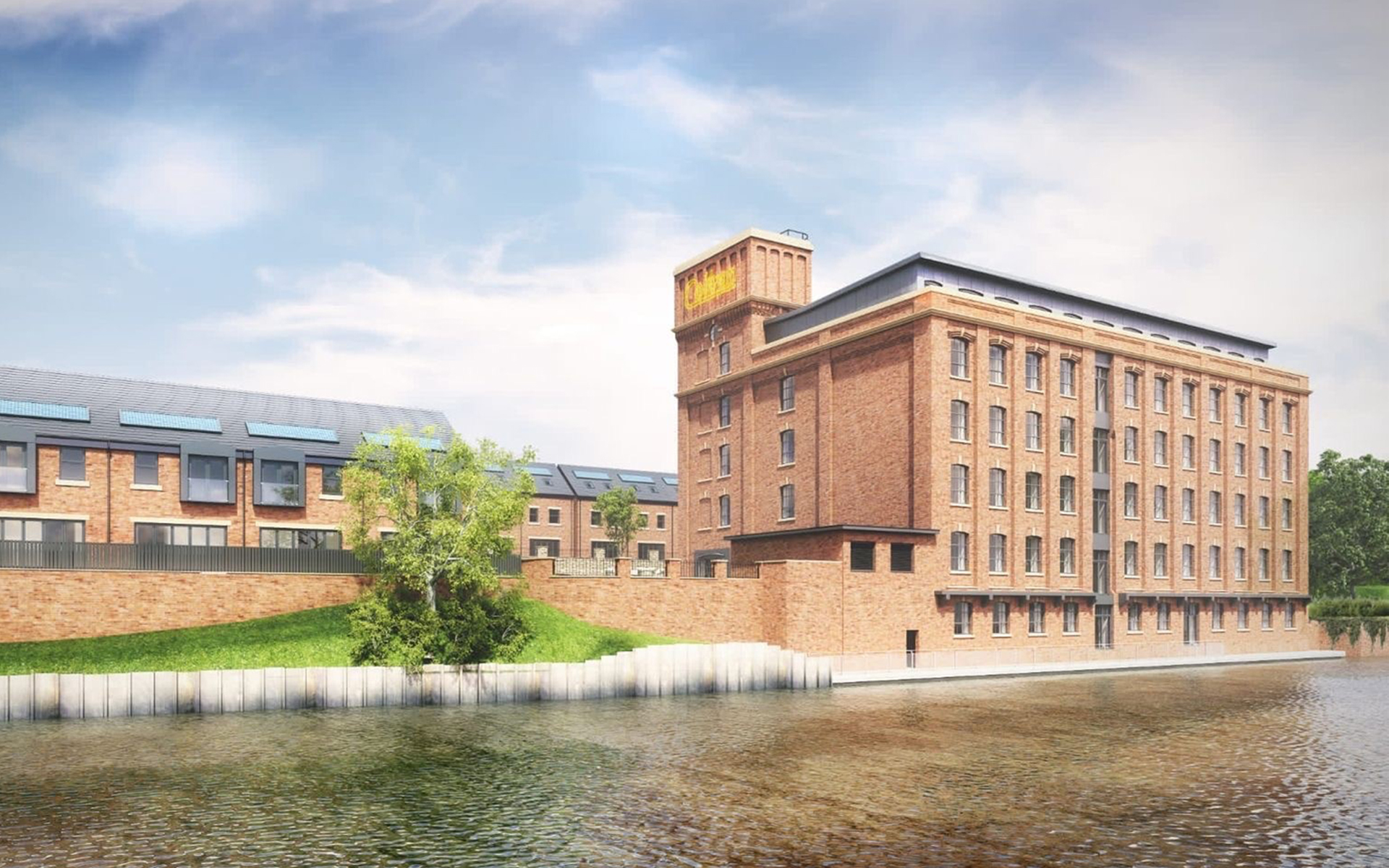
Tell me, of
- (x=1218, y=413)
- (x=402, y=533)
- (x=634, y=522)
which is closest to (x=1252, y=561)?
(x=1218, y=413)

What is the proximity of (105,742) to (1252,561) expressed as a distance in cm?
6611

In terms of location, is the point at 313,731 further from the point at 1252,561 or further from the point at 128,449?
the point at 1252,561

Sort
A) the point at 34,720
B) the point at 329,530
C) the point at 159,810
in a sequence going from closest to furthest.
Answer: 1. the point at 159,810
2. the point at 34,720
3. the point at 329,530

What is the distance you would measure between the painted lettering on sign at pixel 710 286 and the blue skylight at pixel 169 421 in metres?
30.4

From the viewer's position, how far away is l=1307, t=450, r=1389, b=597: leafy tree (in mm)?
91375

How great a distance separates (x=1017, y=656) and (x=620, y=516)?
42.5m

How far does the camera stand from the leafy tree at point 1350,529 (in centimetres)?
9138

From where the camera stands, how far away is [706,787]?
23.0 meters

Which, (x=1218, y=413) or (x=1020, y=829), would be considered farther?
(x=1218, y=413)

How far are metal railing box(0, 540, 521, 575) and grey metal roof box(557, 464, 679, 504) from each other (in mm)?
48980

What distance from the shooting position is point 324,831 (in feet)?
63.0

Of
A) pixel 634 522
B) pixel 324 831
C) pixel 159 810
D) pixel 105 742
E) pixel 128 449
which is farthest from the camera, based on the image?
pixel 634 522

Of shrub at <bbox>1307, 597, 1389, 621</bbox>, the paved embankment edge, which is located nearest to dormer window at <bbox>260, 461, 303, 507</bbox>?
the paved embankment edge

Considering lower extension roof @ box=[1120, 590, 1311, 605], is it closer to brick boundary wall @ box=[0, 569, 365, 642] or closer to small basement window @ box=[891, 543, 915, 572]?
small basement window @ box=[891, 543, 915, 572]
